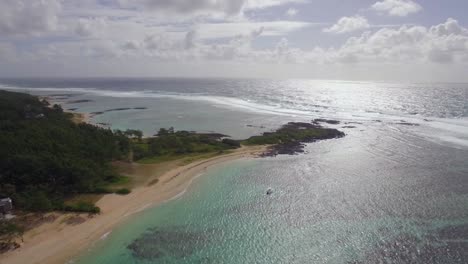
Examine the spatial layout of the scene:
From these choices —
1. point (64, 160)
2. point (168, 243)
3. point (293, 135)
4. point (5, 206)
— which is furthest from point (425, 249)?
point (293, 135)

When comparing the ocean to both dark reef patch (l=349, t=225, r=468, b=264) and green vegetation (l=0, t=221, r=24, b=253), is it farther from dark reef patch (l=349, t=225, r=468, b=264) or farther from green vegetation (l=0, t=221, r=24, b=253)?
green vegetation (l=0, t=221, r=24, b=253)

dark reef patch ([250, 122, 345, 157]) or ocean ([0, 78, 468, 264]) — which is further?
dark reef patch ([250, 122, 345, 157])

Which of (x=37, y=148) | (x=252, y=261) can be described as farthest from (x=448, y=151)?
(x=37, y=148)

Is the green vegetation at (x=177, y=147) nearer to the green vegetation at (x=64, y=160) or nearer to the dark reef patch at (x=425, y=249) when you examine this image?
the green vegetation at (x=64, y=160)

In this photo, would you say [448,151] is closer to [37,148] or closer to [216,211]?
[216,211]

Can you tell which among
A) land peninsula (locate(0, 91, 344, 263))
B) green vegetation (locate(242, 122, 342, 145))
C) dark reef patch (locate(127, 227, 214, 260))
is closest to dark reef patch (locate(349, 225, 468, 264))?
dark reef patch (locate(127, 227, 214, 260))

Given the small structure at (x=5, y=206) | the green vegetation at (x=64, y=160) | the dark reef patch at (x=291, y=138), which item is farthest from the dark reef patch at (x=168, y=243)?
the dark reef patch at (x=291, y=138)

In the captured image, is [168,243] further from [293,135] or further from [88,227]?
[293,135]

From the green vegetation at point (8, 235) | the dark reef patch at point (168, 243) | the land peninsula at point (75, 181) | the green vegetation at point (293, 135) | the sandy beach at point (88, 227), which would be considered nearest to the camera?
the sandy beach at point (88, 227)
